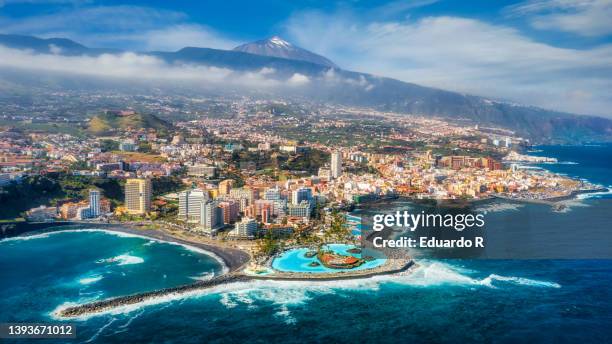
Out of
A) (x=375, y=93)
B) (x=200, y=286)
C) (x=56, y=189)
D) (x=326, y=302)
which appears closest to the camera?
(x=326, y=302)

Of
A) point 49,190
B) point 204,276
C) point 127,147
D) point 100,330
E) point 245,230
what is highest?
point 127,147

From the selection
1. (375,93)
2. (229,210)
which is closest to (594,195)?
(229,210)

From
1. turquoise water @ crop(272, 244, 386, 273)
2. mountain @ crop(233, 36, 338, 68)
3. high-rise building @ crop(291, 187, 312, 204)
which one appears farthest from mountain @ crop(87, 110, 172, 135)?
mountain @ crop(233, 36, 338, 68)

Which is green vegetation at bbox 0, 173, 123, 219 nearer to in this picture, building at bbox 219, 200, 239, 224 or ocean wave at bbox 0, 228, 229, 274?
ocean wave at bbox 0, 228, 229, 274

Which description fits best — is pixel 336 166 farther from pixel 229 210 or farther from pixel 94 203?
pixel 94 203

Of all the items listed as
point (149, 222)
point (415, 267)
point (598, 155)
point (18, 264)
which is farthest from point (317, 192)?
point (598, 155)

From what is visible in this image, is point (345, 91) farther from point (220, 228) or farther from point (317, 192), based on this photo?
point (220, 228)

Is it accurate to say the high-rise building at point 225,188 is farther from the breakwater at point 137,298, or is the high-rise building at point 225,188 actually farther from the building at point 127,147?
the building at point 127,147
